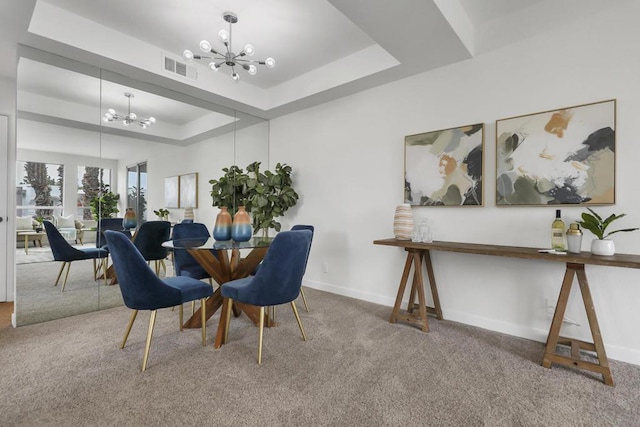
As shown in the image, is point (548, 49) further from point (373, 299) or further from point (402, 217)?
point (373, 299)

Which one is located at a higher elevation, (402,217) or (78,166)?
(78,166)

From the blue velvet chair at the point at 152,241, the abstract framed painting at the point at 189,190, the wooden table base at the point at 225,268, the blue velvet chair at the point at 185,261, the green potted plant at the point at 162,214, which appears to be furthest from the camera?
the abstract framed painting at the point at 189,190

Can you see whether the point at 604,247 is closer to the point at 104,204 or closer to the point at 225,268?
the point at 225,268

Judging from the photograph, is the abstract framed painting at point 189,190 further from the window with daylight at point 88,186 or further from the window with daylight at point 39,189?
the window with daylight at point 39,189

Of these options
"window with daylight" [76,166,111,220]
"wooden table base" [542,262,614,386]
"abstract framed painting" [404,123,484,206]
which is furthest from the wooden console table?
"window with daylight" [76,166,111,220]

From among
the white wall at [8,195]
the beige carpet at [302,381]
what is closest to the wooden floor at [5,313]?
the white wall at [8,195]

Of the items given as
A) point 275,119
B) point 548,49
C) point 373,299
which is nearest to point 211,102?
point 275,119

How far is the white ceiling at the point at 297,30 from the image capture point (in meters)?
2.47

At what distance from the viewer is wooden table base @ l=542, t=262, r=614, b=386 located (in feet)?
6.49

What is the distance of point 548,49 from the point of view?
258 cm

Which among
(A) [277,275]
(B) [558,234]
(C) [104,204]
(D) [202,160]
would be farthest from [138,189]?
(B) [558,234]

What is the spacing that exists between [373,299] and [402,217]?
1.17 meters

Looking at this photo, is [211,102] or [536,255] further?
[211,102]

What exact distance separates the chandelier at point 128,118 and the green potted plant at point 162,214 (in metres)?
1.03
